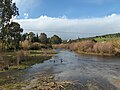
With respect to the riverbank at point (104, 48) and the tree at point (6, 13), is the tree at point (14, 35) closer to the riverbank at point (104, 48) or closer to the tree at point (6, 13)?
the tree at point (6, 13)

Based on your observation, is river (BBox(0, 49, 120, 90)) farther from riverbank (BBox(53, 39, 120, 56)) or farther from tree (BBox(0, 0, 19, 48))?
riverbank (BBox(53, 39, 120, 56))

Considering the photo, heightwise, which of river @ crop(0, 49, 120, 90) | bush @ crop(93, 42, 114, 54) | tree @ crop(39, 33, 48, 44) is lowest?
river @ crop(0, 49, 120, 90)

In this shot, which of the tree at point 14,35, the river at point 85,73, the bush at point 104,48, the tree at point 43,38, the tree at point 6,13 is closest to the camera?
the river at point 85,73

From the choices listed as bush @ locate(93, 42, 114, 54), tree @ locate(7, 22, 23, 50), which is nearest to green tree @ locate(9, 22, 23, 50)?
tree @ locate(7, 22, 23, 50)

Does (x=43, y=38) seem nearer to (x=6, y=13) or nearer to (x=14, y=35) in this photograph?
(x=14, y=35)

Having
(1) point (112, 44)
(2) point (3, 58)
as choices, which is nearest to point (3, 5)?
(2) point (3, 58)

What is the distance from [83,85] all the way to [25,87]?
24.8 ft

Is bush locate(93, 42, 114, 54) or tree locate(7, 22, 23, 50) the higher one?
tree locate(7, 22, 23, 50)

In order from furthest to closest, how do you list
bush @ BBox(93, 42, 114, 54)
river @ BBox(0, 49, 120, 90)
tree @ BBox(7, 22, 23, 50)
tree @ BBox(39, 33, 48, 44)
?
tree @ BBox(39, 33, 48, 44)
bush @ BBox(93, 42, 114, 54)
tree @ BBox(7, 22, 23, 50)
river @ BBox(0, 49, 120, 90)

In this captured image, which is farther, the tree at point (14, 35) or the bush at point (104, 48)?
the bush at point (104, 48)

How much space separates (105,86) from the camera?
31672mm

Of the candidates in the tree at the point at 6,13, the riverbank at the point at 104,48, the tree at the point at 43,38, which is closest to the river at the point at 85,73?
the tree at the point at 6,13

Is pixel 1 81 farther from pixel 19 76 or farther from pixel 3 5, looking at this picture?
pixel 3 5

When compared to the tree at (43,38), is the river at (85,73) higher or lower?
lower
